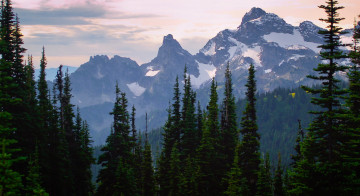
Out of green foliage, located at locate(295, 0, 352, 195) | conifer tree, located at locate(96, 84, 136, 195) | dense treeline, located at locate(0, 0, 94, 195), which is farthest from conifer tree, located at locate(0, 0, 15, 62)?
green foliage, located at locate(295, 0, 352, 195)

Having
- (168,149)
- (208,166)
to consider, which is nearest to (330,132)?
(208,166)

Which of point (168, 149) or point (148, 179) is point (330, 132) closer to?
point (148, 179)

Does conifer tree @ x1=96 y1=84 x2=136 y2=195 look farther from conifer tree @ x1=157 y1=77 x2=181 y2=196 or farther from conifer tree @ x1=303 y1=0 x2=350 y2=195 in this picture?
conifer tree @ x1=303 y1=0 x2=350 y2=195

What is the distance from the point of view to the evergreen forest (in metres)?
25.2

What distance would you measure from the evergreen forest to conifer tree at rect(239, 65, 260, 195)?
0.36 ft

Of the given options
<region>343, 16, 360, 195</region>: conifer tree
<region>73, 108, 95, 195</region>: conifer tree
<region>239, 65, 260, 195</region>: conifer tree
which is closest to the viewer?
<region>343, 16, 360, 195</region>: conifer tree

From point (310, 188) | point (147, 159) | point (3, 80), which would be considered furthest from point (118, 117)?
point (310, 188)

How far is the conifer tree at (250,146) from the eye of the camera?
3734 cm

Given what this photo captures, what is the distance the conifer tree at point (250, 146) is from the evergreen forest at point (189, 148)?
0.11 m

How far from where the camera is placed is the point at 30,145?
3678cm

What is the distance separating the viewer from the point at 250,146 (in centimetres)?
3772

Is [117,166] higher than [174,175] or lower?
higher

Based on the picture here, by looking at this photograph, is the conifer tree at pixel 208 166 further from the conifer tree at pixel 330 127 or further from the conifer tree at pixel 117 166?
the conifer tree at pixel 330 127

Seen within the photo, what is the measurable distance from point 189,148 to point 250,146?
58.4 ft
